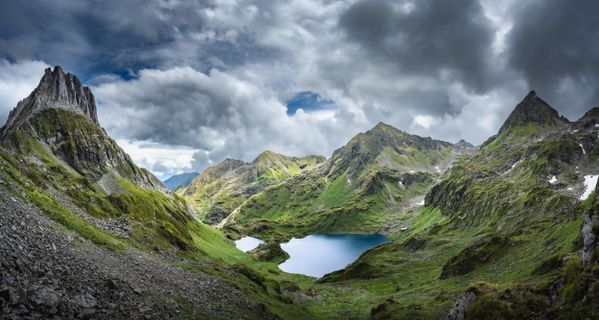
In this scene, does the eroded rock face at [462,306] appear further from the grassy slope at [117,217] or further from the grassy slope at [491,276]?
the grassy slope at [117,217]

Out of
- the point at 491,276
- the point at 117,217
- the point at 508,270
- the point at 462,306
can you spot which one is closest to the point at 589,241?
the point at 462,306

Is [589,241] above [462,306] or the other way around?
above

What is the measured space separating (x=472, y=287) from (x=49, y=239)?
153ft

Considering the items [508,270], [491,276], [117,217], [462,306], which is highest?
[117,217]

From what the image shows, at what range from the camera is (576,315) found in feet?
94.7

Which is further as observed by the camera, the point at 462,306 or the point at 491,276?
the point at 491,276

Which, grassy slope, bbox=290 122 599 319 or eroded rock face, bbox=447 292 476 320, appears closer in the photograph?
grassy slope, bbox=290 122 599 319

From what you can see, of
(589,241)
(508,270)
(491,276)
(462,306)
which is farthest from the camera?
(491,276)

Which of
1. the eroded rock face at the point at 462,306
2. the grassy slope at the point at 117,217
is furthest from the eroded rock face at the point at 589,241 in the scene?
the grassy slope at the point at 117,217

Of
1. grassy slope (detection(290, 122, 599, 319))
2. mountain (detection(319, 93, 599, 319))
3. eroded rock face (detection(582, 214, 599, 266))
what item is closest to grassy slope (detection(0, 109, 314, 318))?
grassy slope (detection(290, 122, 599, 319))

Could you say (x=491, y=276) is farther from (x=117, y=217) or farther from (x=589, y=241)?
(x=117, y=217)

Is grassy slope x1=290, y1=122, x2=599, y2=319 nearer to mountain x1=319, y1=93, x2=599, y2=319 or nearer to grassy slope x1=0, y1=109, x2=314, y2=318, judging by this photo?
mountain x1=319, y1=93, x2=599, y2=319

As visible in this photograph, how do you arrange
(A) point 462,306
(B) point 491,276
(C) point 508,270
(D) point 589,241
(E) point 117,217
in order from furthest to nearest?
(E) point 117,217
(B) point 491,276
(C) point 508,270
(A) point 462,306
(D) point 589,241

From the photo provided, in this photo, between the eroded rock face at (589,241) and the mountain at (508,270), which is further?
the eroded rock face at (589,241)
